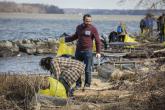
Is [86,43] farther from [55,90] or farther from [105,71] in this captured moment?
[105,71]

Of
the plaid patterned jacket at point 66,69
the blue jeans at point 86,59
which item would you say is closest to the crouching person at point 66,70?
the plaid patterned jacket at point 66,69

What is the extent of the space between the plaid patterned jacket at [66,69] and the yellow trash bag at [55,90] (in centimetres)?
29

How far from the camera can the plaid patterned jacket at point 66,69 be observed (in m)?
11.2

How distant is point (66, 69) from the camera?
37.1 ft

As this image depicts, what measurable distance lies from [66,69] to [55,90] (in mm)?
707

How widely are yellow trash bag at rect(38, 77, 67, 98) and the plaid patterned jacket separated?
0.96 feet

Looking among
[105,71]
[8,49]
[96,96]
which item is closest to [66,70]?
[96,96]

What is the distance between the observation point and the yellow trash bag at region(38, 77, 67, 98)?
1068cm

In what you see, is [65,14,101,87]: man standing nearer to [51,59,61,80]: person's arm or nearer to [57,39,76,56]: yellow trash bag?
[57,39,76,56]: yellow trash bag

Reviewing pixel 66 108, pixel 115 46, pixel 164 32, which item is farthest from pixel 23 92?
pixel 164 32

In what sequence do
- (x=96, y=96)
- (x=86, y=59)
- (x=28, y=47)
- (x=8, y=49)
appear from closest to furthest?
(x=96, y=96) < (x=86, y=59) < (x=8, y=49) < (x=28, y=47)

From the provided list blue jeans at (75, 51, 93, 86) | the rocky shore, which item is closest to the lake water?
the rocky shore

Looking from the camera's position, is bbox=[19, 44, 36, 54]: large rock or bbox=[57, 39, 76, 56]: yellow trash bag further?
bbox=[19, 44, 36, 54]: large rock

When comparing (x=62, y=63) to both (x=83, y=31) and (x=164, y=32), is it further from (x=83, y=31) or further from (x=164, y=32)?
(x=164, y=32)
